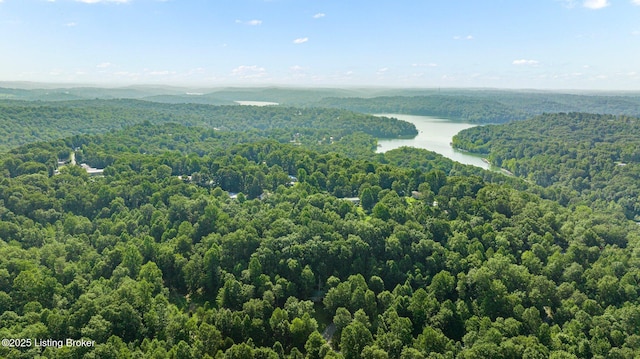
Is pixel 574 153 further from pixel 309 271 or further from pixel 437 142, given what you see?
pixel 309 271

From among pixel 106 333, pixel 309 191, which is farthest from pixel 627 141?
pixel 106 333

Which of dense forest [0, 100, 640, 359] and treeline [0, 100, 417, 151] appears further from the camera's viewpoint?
treeline [0, 100, 417, 151]

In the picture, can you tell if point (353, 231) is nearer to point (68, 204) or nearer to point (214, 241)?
point (214, 241)

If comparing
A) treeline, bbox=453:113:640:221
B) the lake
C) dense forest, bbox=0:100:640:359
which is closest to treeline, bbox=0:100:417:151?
the lake

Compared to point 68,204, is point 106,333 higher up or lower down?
lower down

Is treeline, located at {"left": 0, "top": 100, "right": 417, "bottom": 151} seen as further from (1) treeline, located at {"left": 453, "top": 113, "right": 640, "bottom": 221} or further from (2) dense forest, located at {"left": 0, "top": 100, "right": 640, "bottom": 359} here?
(2) dense forest, located at {"left": 0, "top": 100, "right": 640, "bottom": 359}

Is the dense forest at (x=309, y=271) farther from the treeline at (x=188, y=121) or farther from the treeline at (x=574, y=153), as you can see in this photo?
the treeline at (x=188, y=121)

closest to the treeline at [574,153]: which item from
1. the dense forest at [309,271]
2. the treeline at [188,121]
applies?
the dense forest at [309,271]
